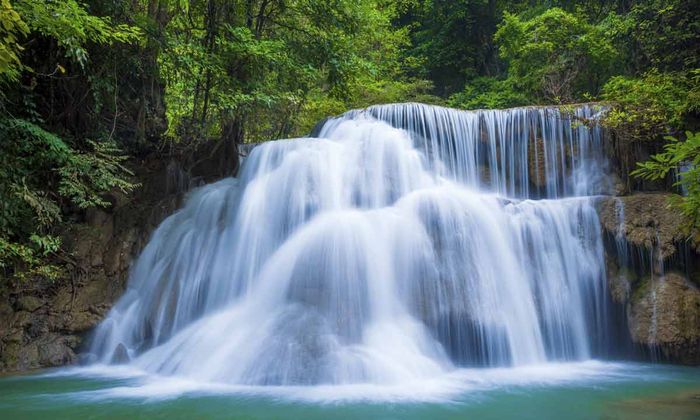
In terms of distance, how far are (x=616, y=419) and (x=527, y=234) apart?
4.26 metres

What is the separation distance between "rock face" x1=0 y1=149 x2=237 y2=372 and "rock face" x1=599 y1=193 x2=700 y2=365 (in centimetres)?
812

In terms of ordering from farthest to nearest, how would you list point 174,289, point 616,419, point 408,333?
point 174,289 < point 408,333 < point 616,419

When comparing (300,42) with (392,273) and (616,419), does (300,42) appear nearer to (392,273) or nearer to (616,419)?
(392,273)

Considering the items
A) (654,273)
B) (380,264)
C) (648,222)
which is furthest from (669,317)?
(380,264)

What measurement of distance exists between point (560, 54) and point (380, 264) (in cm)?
1113

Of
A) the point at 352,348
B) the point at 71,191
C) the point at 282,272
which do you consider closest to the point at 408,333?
the point at 352,348

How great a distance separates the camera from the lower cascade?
629 centimetres

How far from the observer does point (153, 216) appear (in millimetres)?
Result: 9633

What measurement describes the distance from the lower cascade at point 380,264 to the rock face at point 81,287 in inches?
13.1

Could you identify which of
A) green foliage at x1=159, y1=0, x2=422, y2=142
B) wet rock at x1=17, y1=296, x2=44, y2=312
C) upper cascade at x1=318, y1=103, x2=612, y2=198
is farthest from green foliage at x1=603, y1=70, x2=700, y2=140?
wet rock at x1=17, y1=296, x2=44, y2=312

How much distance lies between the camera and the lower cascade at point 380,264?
6.29 meters

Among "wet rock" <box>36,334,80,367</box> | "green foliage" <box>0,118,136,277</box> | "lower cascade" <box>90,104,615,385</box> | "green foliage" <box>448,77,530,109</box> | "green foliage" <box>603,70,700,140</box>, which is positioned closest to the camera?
"lower cascade" <box>90,104,615,385</box>

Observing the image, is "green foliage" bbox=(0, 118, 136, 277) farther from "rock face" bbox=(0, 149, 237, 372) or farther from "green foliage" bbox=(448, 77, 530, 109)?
"green foliage" bbox=(448, 77, 530, 109)

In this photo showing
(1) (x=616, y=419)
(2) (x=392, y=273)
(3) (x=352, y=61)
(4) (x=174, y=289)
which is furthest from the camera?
(3) (x=352, y=61)
